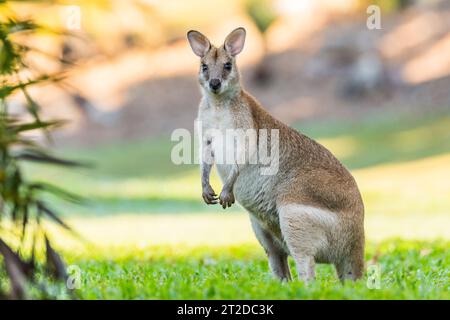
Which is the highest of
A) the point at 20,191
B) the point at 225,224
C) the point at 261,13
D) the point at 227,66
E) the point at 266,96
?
the point at 261,13

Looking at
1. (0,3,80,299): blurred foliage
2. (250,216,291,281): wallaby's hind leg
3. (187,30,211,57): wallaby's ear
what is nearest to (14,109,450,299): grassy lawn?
(250,216,291,281): wallaby's hind leg

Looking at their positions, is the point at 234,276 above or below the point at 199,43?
below

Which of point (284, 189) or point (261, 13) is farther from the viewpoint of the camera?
point (261, 13)

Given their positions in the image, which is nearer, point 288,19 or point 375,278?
point 375,278

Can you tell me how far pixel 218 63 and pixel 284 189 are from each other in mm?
1253

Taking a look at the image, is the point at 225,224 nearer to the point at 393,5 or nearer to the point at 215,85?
the point at 215,85

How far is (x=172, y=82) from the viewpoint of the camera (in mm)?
33156

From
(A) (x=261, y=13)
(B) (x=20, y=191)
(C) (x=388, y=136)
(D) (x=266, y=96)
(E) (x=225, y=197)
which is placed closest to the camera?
(B) (x=20, y=191)

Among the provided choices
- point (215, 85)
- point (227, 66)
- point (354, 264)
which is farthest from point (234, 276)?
point (227, 66)

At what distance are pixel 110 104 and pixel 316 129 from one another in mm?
8738

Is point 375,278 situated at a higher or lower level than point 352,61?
lower

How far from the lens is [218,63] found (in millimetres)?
7012

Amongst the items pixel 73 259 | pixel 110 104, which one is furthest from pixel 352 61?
pixel 73 259
